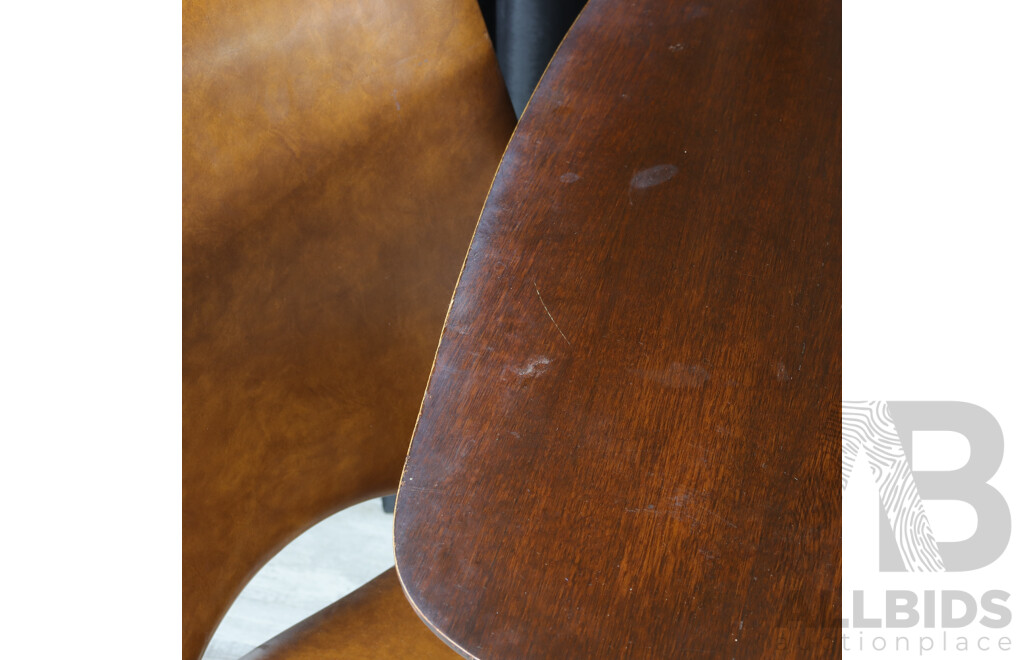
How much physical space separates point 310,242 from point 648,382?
34 cm

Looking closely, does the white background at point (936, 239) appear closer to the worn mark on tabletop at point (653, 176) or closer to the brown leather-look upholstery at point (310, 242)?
the worn mark on tabletop at point (653, 176)

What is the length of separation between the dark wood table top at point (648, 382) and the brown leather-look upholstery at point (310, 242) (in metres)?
0.14

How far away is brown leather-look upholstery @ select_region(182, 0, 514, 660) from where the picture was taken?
65 centimetres

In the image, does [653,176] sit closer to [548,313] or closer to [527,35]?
[548,313]

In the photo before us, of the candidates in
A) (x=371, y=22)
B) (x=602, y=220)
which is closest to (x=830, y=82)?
Result: (x=602, y=220)

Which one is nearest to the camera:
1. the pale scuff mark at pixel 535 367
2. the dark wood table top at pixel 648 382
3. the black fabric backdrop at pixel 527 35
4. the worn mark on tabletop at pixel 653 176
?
the dark wood table top at pixel 648 382

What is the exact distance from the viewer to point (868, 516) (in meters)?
0.44

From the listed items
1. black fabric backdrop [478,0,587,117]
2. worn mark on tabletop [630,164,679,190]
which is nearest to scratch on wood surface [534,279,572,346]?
worn mark on tabletop [630,164,679,190]

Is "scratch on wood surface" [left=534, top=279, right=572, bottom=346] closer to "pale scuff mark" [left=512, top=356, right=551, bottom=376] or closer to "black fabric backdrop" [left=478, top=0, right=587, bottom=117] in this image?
"pale scuff mark" [left=512, top=356, right=551, bottom=376]

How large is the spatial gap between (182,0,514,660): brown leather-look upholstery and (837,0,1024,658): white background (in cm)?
35

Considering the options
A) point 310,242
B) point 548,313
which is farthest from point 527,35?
point 548,313

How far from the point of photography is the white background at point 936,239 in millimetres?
449

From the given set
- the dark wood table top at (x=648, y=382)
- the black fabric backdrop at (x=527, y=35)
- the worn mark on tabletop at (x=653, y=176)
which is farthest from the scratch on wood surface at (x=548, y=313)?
the black fabric backdrop at (x=527, y=35)

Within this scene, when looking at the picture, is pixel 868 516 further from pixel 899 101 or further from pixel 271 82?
pixel 271 82
